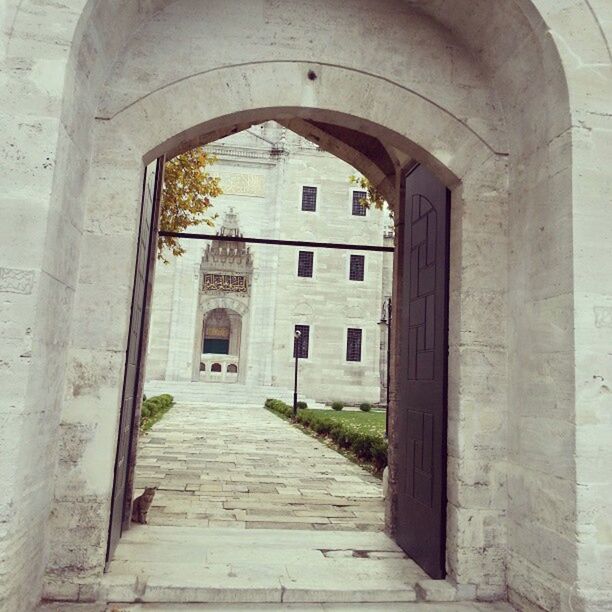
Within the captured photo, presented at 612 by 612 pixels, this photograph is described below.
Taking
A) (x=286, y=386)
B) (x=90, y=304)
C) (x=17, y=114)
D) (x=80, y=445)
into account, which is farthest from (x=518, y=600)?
(x=286, y=386)

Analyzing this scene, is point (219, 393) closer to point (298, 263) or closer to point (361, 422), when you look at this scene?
point (298, 263)

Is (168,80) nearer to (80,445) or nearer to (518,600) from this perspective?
(80,445)

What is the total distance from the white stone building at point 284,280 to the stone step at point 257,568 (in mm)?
21152

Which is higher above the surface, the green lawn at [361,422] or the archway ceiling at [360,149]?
the archway ceiling at [360,149]

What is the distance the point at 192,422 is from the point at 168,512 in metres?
9.86

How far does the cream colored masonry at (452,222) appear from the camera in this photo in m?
2.93

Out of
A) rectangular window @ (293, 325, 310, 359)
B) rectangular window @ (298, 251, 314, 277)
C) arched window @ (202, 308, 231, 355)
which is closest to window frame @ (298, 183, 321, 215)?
rectangular window @ (298, 251, 314, 277)

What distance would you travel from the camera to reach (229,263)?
28.2 meters

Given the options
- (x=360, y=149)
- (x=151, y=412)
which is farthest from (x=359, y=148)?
(x=151, y=412)

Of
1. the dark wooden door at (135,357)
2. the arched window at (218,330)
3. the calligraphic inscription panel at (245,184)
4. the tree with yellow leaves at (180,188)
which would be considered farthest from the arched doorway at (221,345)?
the dark wooden door at (135,357)

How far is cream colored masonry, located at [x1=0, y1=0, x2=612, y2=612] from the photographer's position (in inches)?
115

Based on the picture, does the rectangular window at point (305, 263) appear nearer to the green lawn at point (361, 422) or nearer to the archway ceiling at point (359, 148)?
the green lawn at point (361, 422)

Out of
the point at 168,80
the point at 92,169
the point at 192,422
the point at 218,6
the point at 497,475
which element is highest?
the point at 218,6

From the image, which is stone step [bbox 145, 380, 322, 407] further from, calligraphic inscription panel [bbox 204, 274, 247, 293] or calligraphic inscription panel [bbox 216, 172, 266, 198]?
calligraphic inscription panel [bbox 216, 172, 266, 198]
